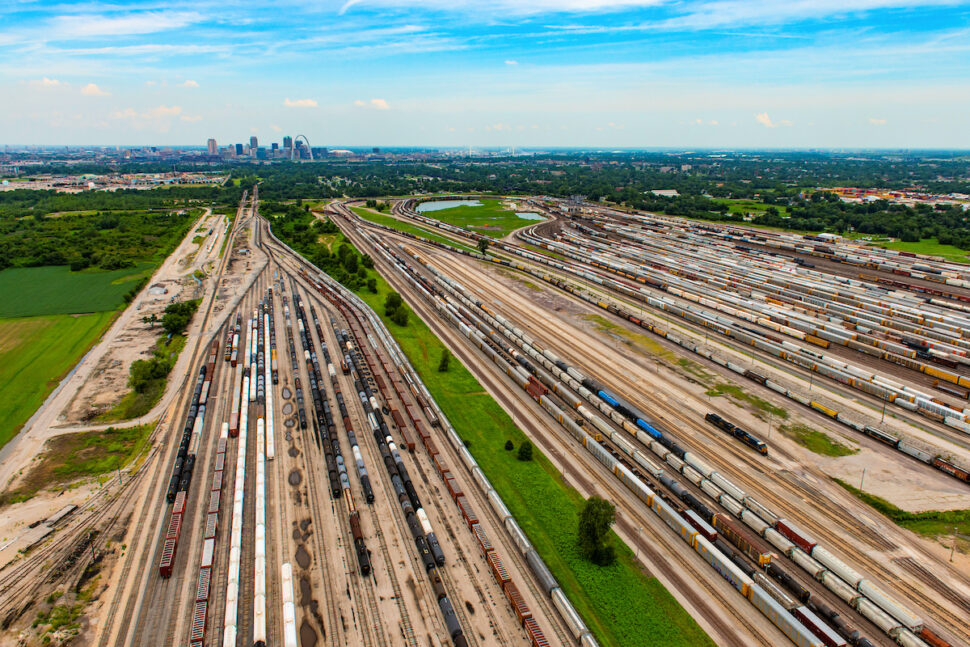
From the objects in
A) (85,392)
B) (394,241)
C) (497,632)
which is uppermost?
(394,241)

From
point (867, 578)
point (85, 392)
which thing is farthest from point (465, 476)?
point (85, 392)

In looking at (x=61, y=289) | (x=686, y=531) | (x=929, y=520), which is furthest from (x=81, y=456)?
(x=929, y=520)

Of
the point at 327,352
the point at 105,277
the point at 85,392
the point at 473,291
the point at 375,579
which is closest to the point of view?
the point at 375,579

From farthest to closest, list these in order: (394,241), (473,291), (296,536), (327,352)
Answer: (394,241) → (473,291) → (327,352) → (296,536)

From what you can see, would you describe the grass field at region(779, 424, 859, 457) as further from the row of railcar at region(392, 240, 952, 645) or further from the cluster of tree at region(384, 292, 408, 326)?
the cluster of tree at region(384, 292, 408, 326)

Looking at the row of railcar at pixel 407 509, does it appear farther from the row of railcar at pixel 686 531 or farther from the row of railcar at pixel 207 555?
the row of railcar at pixel 686 531

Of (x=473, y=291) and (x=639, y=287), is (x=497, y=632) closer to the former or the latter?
(x=473, y=291)

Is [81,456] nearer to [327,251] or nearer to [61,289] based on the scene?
[61,289]

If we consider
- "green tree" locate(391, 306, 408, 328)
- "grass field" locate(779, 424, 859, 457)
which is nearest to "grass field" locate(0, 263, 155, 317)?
"green tree" locate(391, 306, 408, 328)
